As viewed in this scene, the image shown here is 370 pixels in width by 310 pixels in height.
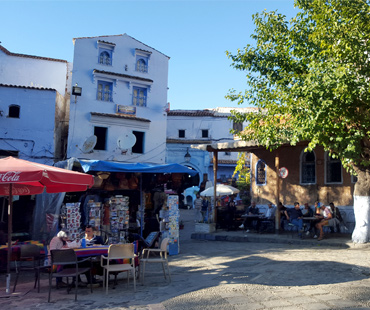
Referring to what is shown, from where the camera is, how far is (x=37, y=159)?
2098cm

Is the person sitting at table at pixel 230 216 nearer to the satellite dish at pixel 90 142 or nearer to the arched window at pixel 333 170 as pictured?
the arched window at pixel 333 170

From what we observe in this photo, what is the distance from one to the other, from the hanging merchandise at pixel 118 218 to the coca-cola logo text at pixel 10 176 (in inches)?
171

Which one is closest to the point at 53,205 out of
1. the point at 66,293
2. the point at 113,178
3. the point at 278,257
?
the point at 113,178

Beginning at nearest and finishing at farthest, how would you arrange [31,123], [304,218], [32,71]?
[304,218]
[31,123]
[32,71]

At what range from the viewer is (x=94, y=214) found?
9.76 m

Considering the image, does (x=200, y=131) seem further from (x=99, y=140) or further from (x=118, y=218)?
(x=118, y=218)

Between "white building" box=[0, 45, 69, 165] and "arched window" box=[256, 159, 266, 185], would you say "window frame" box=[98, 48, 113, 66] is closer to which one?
"white building" box=[0, 45, 69, 165]

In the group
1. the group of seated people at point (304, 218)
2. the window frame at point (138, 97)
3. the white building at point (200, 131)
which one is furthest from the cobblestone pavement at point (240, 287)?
the white building at point (200, 131)

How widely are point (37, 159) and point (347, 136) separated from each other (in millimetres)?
16776

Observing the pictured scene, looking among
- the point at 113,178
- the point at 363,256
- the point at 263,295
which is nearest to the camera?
the point at 263,295

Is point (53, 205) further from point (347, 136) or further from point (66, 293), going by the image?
point (347, 136)

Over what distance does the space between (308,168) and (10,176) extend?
43.0 ft

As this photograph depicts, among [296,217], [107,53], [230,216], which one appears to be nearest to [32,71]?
[107,53]

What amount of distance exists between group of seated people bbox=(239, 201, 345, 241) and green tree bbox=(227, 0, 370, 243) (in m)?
1.77
